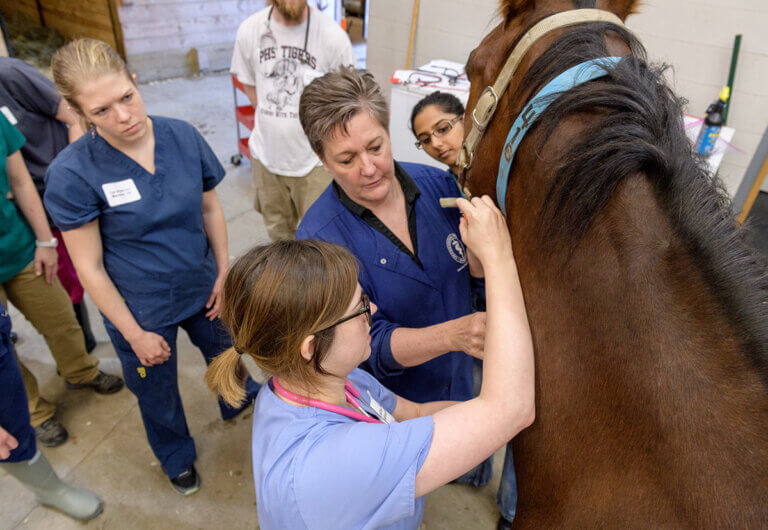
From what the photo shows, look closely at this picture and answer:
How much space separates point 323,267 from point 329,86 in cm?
70

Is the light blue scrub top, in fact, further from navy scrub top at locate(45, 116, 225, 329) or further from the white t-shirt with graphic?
the white t-shirt with graphic

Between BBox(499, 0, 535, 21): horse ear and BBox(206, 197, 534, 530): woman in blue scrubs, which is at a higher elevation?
BBox(499, 0, 535, 21): horse ear

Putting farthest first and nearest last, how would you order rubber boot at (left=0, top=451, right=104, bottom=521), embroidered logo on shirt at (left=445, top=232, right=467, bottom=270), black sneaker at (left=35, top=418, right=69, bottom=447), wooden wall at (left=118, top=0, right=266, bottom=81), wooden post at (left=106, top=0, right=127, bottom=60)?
wooden wall at (left=118, top=0, right=266, bottom=81) < wooden post at (left=106, top=0, right=127, bottom=60) < black sneaker at (left=35, top=418, right=69, bottom=447) < rubber boot at (left=0, top=451, right=104, bottom=521) < embroidered logo on shirt at (left=445, top=232, right=467, bottom=270)

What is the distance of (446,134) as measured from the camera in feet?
6.73

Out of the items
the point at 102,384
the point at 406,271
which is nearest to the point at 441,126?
the point at 406,271

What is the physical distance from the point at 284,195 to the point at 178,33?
5862 millimetres

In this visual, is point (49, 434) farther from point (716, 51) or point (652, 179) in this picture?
point (716, 51)

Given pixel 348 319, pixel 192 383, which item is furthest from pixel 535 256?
pixel 192 383

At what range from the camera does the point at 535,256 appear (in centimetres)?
89

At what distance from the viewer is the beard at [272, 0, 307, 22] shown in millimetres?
2789

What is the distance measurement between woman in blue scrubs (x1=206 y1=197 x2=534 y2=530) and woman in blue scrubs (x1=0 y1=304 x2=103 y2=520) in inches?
44.8

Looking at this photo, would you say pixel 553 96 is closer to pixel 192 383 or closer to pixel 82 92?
pixel 82 92

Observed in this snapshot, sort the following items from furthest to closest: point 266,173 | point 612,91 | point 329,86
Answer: point 266,173
point 329,86
point 612,91

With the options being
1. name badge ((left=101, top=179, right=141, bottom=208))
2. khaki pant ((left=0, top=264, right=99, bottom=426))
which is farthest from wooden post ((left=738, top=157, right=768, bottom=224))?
khaki pant ((left=0, top=264, right=99, bottom=426))
